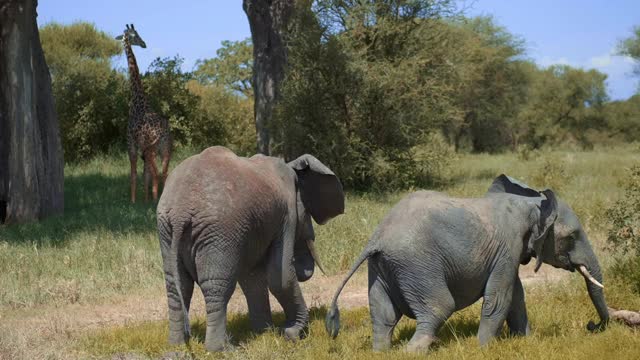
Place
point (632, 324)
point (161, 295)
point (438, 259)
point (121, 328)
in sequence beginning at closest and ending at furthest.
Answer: point (438, 259) → point (632, 324) → point (121, 328) → point (161, 295)

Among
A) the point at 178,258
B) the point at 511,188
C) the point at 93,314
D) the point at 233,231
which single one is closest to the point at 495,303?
the point at 511,188

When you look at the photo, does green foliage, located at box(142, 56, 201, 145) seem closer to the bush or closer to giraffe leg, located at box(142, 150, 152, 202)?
giraffe leg, located at box(142, 150, 152, 202)

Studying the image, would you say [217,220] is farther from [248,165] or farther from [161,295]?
[161,295]

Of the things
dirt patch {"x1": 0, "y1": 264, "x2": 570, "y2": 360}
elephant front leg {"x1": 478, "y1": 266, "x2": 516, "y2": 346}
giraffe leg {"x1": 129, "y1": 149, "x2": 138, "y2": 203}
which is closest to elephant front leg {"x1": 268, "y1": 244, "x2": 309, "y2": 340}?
dirt patch {"x1": 0, "y1": 264, "x2": 570, "y2": 360}

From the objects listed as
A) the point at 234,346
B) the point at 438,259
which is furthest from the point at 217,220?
the point at 438,259

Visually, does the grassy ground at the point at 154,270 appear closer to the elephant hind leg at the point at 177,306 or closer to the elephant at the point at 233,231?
the elephant hind leg at the point at 177,306

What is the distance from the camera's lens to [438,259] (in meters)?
5.62

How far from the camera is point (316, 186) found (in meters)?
6.85

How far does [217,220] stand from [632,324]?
12.1 ft

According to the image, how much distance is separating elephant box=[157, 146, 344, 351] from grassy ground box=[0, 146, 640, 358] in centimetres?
35

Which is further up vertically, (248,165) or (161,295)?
(248,165)

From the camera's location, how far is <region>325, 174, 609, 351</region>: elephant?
5.64 m

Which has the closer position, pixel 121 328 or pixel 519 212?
pixel 519 212

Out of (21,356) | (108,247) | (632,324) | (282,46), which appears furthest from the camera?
(282,46)
